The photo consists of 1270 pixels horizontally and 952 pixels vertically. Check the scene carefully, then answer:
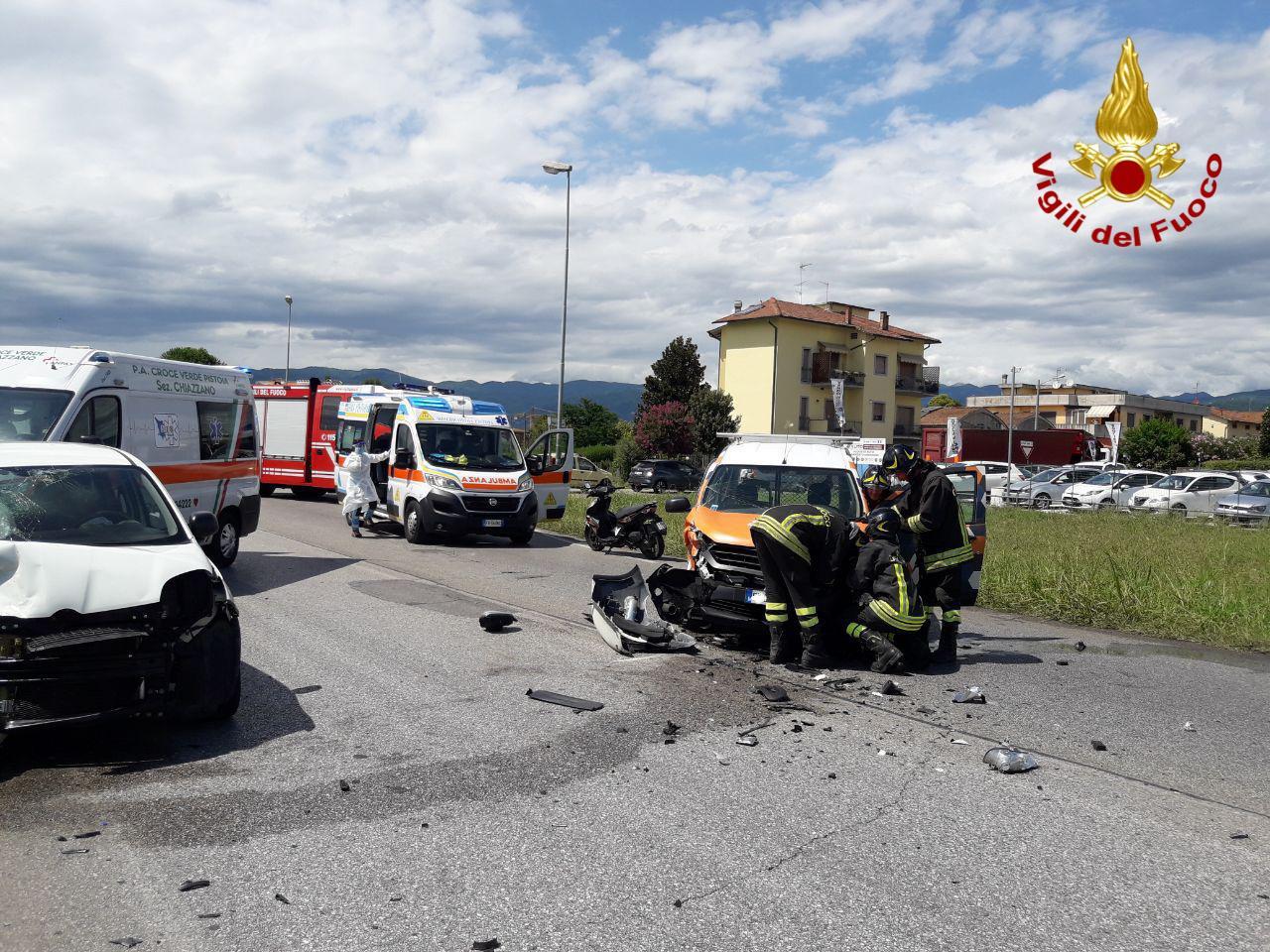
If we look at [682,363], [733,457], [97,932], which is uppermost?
[682,363]

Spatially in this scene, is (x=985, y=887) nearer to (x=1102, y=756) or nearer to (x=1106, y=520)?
(x=1102, y=756)

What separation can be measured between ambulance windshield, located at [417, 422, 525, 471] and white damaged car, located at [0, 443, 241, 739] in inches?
418

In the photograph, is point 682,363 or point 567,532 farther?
point 682,363

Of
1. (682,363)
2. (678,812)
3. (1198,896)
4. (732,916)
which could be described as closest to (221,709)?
(678,812)

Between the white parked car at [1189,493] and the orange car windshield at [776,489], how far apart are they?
2342 centimetres

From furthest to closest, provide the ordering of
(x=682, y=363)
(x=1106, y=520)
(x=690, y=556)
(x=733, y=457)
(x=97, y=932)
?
(x=682, y=363), (x=1106, y=520), (x=733, y=457), (x=690, y=556), (x=97, y=932)

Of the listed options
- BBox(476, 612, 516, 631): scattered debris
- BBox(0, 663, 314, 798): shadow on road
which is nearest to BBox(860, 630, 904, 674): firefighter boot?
BBox(476, 612, 516, 631): scattered debris

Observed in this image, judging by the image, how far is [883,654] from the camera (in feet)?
25.2

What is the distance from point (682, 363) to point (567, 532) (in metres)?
43.9

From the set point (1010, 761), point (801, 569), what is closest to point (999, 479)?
point (801, 569)

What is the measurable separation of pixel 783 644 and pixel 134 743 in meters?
4.58

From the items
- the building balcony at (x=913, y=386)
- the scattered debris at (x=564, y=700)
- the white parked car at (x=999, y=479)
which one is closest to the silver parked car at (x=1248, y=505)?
the white parked car at (x=999, y=479)

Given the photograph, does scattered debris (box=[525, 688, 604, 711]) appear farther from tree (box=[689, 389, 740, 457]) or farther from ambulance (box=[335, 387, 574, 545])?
tree (box=[689, 389, 740, 457])

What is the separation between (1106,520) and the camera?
25.0 meters
